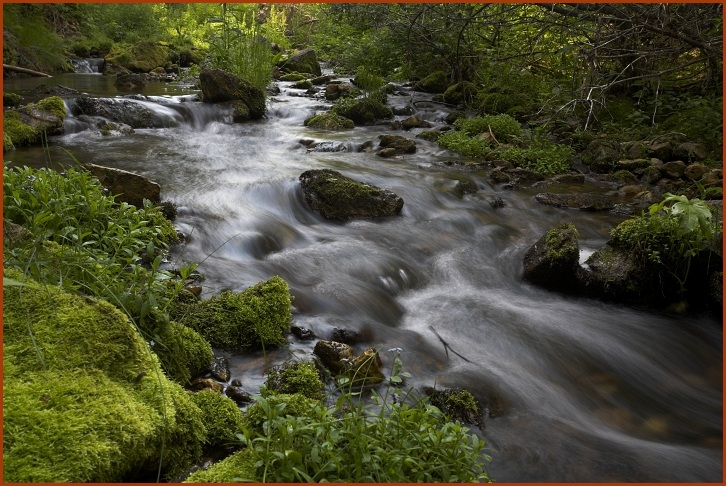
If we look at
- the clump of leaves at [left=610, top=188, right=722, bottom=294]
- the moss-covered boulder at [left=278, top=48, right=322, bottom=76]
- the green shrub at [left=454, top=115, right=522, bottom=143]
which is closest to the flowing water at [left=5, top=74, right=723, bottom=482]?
the clump of leaves at [left=610, top=188, right=722, bottom=294]

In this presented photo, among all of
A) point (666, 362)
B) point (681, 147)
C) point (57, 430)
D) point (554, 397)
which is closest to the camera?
point (57, 430)

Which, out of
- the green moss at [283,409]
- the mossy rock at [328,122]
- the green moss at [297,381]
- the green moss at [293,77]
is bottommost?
the green moss at [297,381]

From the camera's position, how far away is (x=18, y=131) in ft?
28.3

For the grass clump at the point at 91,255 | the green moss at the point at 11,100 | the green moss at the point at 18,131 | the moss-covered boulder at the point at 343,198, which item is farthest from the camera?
the green moss at the point at 11,100

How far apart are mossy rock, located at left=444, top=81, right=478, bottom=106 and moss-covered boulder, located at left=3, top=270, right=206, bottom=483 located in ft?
40.7

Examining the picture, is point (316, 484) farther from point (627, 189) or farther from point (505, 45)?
point (505, 45)

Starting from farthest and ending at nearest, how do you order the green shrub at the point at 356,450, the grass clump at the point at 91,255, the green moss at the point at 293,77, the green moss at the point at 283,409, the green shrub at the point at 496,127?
the green moss at the point at 293,77 → the green shrub at the point at 496,127 → the grass clump at the point at 91,255 → the green moss at the point at 283,409 → the green shrub at the point at 356,450

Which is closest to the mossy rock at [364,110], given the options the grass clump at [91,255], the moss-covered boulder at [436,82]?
the moss-covered boulder at [436,82]

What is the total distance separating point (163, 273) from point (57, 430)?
140 cm

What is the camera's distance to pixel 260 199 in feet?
24.6

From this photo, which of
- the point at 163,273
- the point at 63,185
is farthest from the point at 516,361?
the point at 63,185

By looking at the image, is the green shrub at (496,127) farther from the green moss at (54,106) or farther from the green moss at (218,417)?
the green moss at (218,417)

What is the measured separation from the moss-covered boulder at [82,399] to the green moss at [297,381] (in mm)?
620

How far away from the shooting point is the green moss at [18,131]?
8.52 m
